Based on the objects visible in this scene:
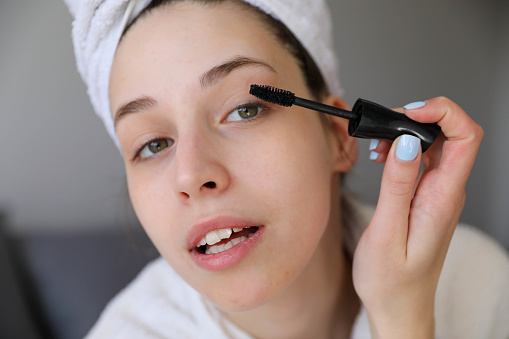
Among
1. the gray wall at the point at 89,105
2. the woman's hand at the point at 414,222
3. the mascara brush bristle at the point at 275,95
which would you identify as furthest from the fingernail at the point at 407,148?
the gray wall at the point at 89,105

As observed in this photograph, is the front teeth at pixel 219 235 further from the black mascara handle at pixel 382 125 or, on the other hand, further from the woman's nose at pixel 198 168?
the black mascara handle at pixel 382 125

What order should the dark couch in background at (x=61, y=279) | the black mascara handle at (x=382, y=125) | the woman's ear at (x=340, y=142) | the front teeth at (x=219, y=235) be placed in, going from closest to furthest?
the black mascara handle at (x=382, y=125) → the front teeth at (x=219, y=235) → the woman's ear at (x=340, y=142) → the dark couch in background at (x=61, y=279)

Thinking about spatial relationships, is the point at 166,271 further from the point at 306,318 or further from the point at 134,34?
the point at 134,34

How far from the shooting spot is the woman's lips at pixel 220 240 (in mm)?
677

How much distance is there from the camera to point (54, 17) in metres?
1.30

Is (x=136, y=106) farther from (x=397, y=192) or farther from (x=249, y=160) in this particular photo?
(x=397, y=192)

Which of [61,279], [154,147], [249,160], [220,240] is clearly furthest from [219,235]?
[61,279]

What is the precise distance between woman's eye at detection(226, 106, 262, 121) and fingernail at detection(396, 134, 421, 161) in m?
0.25

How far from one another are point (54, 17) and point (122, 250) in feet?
2.39

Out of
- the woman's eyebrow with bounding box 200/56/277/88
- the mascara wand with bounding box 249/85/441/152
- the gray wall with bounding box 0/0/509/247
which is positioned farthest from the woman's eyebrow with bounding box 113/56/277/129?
the gray wall with bounding box 0/0/509/247

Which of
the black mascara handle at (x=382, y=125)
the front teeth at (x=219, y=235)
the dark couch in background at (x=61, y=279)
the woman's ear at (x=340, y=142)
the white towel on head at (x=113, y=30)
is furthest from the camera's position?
the dark couch in background at (x=61, y=279)

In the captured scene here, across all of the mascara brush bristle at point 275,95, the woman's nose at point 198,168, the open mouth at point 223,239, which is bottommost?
the open mouth at point 223,239

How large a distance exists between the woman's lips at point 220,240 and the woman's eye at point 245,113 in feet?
0.60

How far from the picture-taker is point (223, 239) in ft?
2.36
